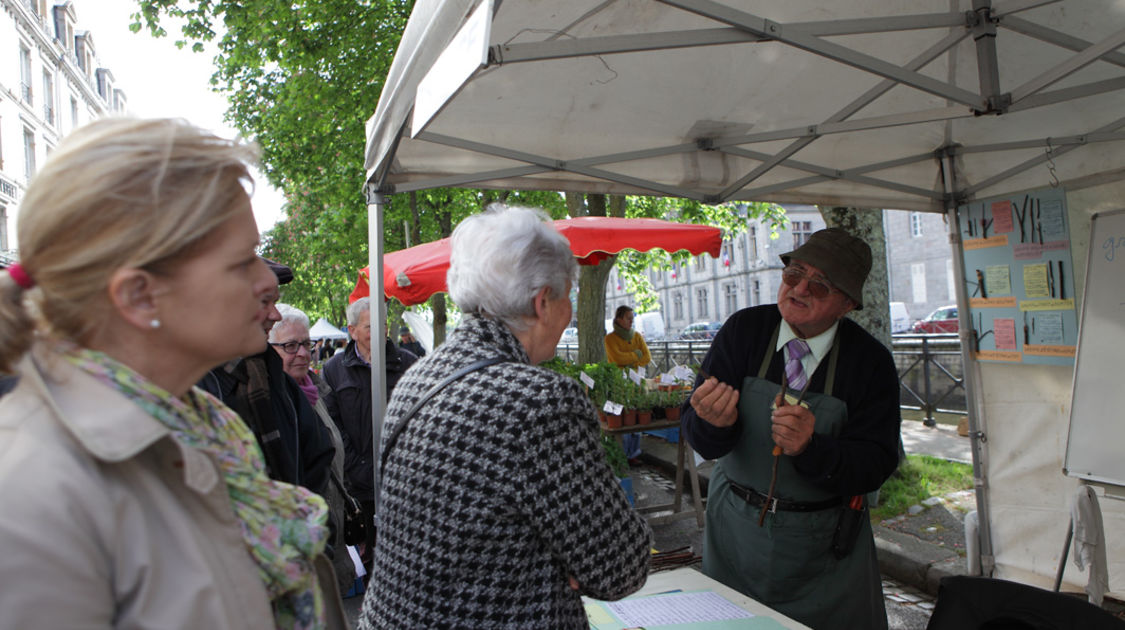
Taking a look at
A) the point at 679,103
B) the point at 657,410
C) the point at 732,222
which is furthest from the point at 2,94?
the point at 679,103

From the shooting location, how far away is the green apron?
7.82ft

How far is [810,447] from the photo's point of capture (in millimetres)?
2244

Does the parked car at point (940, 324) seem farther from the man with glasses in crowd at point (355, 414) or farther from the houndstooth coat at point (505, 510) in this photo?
the houndstooth coat at point (505, 510)

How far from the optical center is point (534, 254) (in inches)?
60.8

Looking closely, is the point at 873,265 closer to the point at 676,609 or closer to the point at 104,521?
the point at 676,609

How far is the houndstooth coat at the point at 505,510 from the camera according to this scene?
1.33 m

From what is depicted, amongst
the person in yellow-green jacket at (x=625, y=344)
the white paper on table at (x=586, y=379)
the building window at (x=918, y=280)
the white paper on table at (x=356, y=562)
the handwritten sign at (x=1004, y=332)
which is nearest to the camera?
the white paper on table at (x=356, y=562)

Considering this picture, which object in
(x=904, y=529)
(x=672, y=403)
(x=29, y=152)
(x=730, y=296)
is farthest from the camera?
(x=730, y=296)

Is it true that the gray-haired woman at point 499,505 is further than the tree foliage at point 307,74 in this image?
No

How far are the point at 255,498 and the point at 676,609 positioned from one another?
1443mm

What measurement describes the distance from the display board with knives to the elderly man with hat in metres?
1.93

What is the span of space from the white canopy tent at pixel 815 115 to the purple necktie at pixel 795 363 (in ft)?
2.72

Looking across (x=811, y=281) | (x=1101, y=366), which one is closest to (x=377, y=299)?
(x=811, y=281)

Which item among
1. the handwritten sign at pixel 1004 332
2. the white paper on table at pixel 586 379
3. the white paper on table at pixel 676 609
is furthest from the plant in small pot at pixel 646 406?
the white paper on table at pixel 676 609
